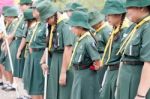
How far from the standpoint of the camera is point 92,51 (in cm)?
513

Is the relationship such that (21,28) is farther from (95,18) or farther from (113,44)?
(113,44)

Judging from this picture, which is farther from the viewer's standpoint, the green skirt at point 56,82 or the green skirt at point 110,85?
the green skirt at point 56,82

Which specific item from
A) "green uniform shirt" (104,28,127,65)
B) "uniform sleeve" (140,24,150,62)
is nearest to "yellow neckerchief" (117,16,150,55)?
"uniform sleeve" (140,24,150,62)

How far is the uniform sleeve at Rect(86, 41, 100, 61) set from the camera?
5.10 metres

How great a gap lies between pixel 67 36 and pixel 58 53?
34 centimetres

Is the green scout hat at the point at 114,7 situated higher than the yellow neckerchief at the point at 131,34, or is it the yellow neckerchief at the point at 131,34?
the green scout hat at the point at 114,7

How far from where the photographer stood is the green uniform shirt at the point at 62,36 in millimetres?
5785

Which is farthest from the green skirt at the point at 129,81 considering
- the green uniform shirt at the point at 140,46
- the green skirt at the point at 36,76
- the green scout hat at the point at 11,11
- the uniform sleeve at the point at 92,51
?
the green scout hat at the point at 11,11

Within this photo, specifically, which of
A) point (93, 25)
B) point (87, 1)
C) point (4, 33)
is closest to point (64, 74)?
point (93, 25)

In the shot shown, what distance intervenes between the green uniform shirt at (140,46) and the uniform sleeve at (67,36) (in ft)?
5.79

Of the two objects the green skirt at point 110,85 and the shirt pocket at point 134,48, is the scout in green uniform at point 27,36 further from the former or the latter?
the shirt pocket at point 134,48

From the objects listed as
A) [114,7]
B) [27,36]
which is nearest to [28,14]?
[27,36]

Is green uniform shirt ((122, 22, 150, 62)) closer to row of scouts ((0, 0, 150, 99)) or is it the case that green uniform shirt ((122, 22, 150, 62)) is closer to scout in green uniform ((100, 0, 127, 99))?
row of scouts ((0, 0, 150, 99))

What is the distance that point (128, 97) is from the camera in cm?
412
